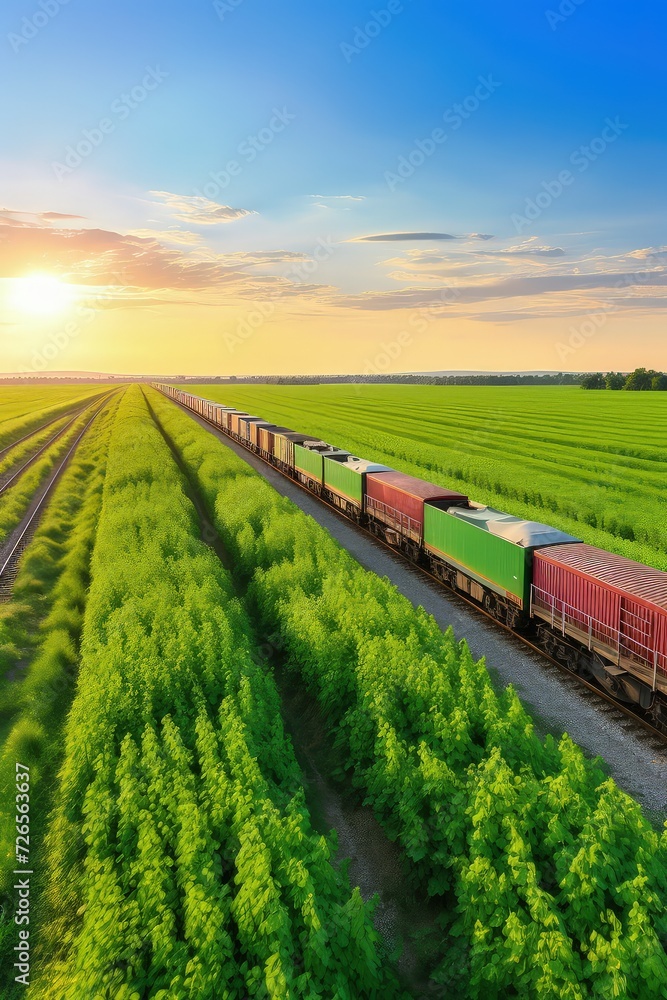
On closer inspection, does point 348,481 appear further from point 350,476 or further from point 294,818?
point 294,818

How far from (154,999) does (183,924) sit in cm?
141

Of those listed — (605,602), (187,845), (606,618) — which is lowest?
(187,845)

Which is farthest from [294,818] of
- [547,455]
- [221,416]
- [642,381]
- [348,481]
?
[642,381]

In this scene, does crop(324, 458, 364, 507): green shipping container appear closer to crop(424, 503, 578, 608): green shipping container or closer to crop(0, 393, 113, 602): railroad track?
crop(424, 503, 578, 608): green shipping container

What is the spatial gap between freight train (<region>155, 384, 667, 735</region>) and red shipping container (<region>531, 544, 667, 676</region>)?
27 millimetres

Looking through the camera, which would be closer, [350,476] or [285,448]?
[350,476]

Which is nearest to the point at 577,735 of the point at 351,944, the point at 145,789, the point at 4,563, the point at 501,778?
the point at 501,778

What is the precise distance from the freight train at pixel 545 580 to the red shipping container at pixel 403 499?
47 millimetres

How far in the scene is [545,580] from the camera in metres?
18.2

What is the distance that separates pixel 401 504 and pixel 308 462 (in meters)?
15.2

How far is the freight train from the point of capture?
49.0 ft

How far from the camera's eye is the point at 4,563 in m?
28.3

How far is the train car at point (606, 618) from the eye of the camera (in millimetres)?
14469

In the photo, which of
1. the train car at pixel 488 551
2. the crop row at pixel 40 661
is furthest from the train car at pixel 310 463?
the train car at pixel 488 551
